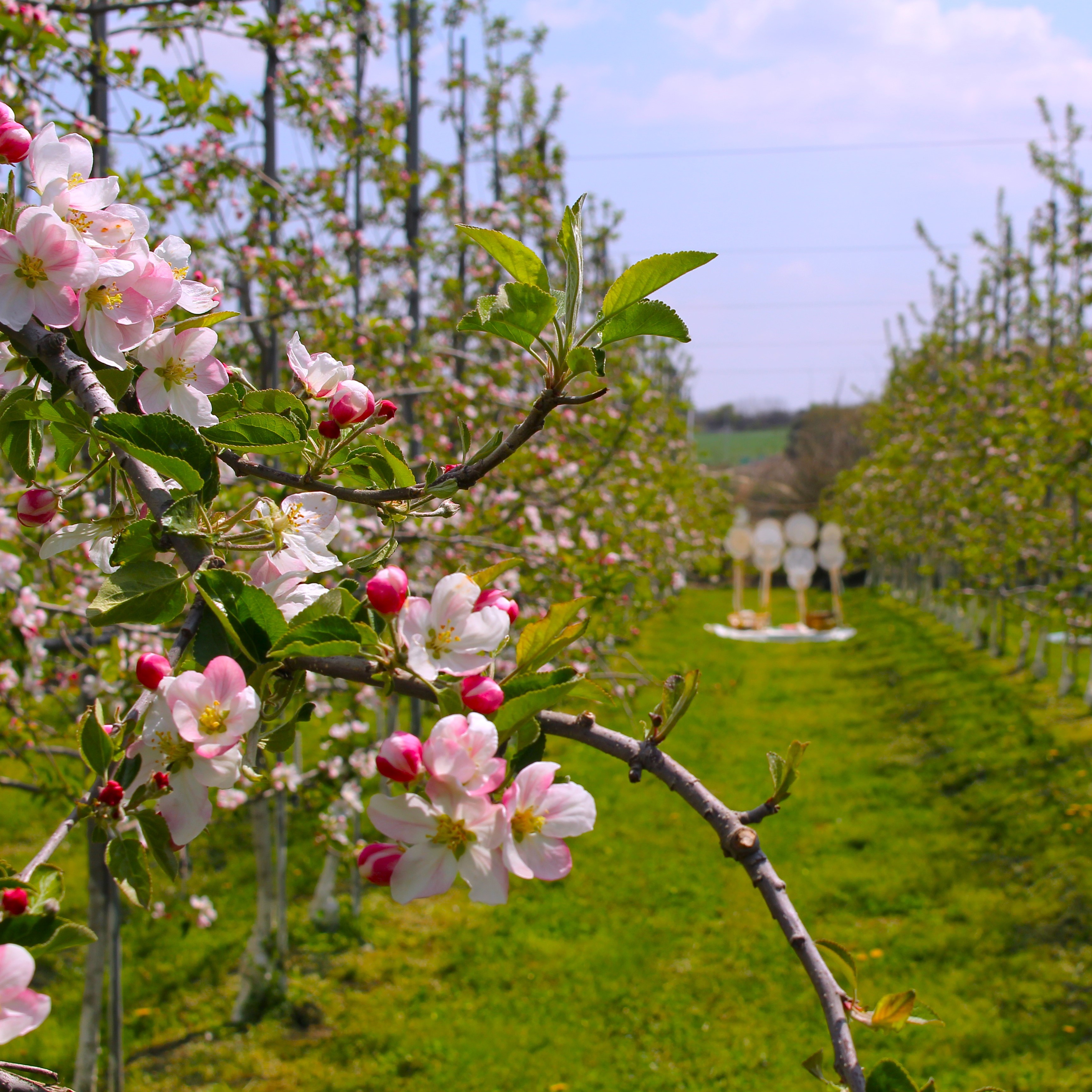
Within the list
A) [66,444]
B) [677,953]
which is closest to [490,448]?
[66,444]

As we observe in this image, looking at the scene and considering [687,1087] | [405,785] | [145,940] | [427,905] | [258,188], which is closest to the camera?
[405,785]

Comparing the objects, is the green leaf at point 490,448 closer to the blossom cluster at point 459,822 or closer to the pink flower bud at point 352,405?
the pink flower bud at point 352,405

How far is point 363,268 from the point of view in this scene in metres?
5.78

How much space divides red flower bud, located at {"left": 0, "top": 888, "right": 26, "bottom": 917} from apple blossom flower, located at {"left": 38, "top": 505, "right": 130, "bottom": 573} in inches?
10.9

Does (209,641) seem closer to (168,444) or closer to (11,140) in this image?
(168,444)

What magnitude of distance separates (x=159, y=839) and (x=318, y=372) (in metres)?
0.46

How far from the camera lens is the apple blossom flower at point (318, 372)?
35.8 inches

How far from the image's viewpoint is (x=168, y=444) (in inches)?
30.0

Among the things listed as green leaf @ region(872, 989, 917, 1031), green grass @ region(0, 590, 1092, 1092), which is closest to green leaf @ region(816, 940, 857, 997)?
green leaf @ region(872, 989, 917, 1031)

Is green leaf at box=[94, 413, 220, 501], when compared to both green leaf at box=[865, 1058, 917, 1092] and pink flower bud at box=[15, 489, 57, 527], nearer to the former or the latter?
pink flower bud at box=[15, 489, 57, 527]

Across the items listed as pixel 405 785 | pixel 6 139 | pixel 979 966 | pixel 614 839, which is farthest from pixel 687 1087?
pixel 6 139

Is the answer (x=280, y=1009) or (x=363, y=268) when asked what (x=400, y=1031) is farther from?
(x=363, y=268)

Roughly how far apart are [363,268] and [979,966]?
5.32 metres

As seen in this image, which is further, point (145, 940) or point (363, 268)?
point (363, 268)
